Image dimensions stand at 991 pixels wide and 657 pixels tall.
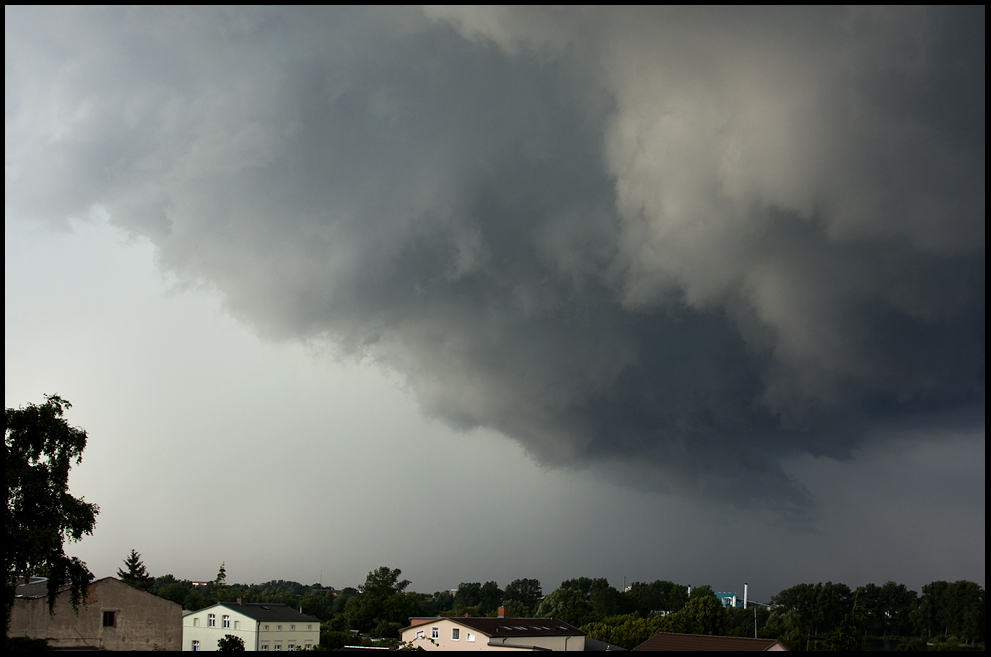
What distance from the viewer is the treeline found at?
92.5 meters

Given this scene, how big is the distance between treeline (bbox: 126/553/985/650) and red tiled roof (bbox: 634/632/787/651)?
72.7 feet

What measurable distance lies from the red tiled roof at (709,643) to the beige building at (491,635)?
42.5 feet

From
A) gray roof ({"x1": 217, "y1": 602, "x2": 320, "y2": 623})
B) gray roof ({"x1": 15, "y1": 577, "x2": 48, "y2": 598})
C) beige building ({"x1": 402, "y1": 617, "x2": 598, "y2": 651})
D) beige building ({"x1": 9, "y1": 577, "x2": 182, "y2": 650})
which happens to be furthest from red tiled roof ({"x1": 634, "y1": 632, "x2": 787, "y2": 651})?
gray roof ({"x1": 15, "y1": 577, "x2": 48, "y2": 598})

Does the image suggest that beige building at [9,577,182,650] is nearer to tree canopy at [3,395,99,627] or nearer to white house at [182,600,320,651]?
white house at [182,600,320,651]

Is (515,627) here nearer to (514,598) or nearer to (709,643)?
(709,643)

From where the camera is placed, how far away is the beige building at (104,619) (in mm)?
67375

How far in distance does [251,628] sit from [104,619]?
1807 centimetres

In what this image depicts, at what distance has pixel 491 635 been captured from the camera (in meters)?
73.6

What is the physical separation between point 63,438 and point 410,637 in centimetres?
5316

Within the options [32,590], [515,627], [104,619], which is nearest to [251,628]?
[104,619]

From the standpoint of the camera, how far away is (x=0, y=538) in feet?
119

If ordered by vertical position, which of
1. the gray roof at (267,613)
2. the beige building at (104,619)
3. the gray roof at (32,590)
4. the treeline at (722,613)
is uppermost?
the gray roof at (32,590)

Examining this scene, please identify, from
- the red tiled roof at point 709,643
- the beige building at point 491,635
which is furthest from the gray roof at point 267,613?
the red tiled roof at point 709,643

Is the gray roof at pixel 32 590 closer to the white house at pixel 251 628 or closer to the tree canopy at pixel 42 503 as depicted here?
the white house at pixel 251 628
